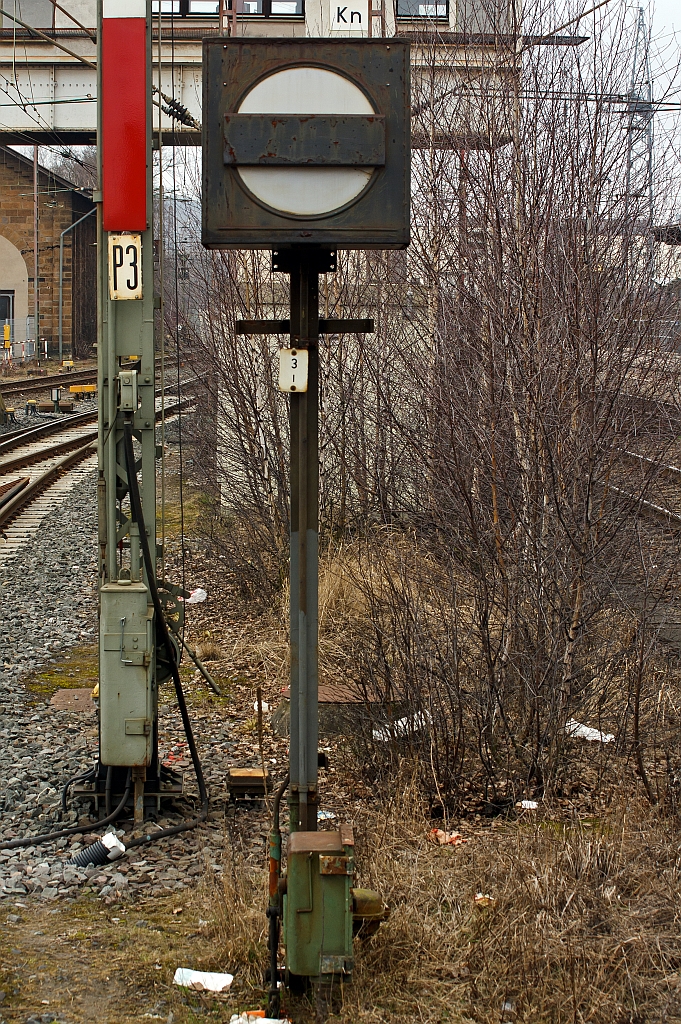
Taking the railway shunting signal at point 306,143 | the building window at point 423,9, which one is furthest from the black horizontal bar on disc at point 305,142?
the building window at point 423,9

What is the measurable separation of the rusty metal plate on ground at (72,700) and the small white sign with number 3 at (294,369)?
15.6ft

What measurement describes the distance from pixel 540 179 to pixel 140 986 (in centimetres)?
508

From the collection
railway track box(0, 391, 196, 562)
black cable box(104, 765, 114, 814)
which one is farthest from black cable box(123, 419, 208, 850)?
railway track box(0, 391, 196, 562)

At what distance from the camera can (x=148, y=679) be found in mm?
5719

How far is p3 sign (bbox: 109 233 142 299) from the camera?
18.5 feet

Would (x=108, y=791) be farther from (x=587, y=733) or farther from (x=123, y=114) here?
(x=123, y=114)

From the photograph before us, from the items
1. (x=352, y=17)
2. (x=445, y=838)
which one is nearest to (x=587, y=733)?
(x=445, y=838)

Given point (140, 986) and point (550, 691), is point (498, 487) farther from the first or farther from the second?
point (140, 986)

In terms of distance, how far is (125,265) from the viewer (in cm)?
565

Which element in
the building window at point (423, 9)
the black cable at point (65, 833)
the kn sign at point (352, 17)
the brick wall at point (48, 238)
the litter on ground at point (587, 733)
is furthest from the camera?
the brick wall at point (48, 238)

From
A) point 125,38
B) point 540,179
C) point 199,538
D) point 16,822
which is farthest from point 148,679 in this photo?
point 199,538

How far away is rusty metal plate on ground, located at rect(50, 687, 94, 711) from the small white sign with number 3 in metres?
4.77

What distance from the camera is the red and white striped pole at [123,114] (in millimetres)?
5527

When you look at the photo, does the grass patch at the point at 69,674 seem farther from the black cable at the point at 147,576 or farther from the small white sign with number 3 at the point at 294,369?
the small white sign with number 3 at the point at 294,369
